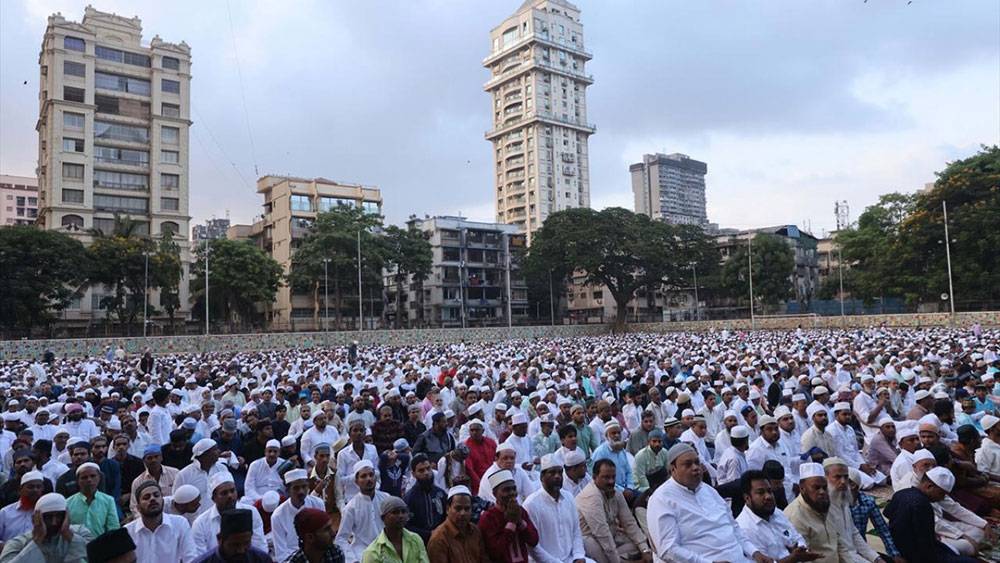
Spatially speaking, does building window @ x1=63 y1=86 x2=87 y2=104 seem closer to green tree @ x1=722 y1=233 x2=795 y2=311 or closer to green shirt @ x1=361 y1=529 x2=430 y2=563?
green tree @ x1=722 y1=233 x2=795 y2=311

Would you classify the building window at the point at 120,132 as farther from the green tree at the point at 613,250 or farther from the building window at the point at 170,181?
the green tree at the point at 613,250

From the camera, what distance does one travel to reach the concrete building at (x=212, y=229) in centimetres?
5831

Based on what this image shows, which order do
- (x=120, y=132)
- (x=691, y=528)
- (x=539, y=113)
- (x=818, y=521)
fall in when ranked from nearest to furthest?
(x=691, y=528), (x=818, y=521), (x=120, y=132), (x=539, y=113)

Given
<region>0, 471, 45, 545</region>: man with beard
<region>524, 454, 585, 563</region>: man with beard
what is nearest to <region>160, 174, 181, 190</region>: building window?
<region>0, 471, 45, 545</region>: man with beard

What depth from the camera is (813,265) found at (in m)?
63.2

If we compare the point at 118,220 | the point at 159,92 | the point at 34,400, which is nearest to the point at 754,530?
the point at 34,400

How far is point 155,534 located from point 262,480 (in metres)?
2.07

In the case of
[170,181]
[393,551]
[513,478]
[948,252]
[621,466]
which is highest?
[170,181]

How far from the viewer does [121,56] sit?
1812 inches

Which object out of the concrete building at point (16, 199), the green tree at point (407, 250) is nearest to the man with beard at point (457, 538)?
the green tree at point (407, 250)

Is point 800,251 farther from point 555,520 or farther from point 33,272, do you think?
point 555,520

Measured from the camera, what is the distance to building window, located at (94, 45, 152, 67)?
4538cm

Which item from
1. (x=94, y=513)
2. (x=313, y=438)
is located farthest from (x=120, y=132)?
(x=94, y=513)

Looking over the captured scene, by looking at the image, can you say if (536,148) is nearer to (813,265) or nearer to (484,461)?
(813,265)
